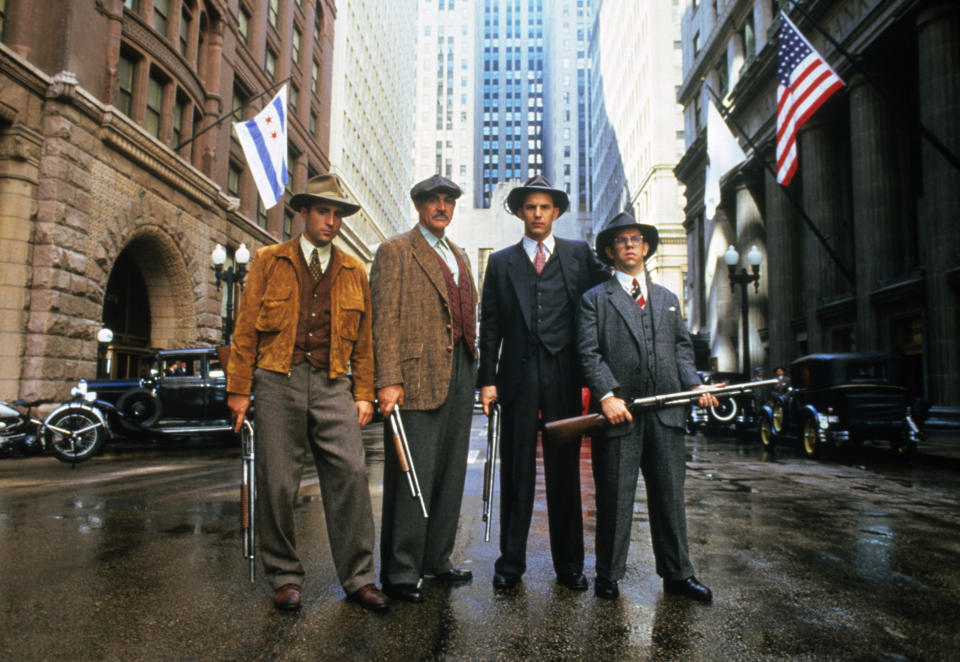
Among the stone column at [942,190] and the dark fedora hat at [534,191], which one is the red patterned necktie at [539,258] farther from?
the stone column at [942,190]

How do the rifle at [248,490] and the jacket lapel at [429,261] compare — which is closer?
the rifle at [248,490]

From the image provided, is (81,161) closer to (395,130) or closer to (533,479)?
(533,479)

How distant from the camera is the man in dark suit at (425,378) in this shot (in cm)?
394

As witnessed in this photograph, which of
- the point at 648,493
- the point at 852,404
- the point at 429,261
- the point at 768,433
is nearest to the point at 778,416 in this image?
the point at 768,433

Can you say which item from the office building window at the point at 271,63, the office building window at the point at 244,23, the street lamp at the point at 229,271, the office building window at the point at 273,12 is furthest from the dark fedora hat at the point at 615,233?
the office building window at the point at 273,12

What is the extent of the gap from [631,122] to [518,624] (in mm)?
66971

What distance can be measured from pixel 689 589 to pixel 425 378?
1.87 metres

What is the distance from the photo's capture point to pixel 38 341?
15.7 meters

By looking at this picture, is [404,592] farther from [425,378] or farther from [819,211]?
[819,211]

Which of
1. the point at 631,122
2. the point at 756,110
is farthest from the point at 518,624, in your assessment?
the point at 631,122

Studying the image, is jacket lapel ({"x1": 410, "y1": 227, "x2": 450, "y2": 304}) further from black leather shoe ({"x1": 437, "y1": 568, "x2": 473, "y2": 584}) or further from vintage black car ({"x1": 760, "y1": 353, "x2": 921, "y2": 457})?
vintage black car ({"x1": 760, "y1": 353, "x2": 921, "y2": 457})

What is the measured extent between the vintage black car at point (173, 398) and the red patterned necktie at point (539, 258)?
12190mm

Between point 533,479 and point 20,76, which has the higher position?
point 20,76

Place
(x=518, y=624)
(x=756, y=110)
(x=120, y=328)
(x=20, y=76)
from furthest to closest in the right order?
1. (x=756, y=110)
2. (x=120, y=328)
3. (x=20, y=76)
4. (x=518, y=624)
